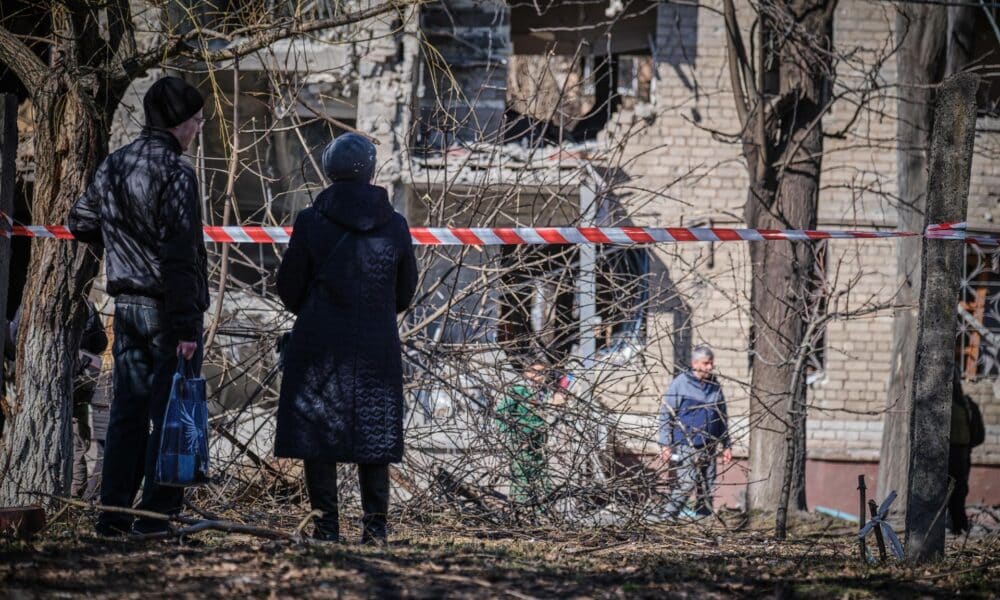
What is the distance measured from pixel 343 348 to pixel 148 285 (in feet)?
2.64

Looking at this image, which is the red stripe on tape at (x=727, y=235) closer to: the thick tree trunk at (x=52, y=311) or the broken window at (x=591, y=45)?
the thick tree trunk at (x=52, y=311)

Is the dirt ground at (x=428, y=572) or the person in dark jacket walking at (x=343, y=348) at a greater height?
the person in dark jacket walking at (x=343, y=348)

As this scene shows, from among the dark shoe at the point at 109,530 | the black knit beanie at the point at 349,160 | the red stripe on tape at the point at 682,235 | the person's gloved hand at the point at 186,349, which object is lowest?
the dark shoe at the point at 109,530

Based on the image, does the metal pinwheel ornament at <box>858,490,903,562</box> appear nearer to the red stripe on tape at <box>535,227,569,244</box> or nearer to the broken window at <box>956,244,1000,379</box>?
the red stripe on tape at <box>535,227,569,244</box>

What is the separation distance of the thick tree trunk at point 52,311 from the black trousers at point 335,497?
1.82 m

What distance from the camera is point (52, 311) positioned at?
5.59 m

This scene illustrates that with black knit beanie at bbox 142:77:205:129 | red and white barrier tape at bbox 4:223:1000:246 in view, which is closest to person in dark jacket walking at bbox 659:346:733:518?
red and white barrier tape at bbox 4:223:1000:246

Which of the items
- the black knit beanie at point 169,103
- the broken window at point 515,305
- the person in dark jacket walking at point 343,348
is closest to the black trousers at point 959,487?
the broken window at point 515,305

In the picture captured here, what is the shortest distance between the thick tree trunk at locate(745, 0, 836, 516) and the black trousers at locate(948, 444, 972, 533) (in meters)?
1.95

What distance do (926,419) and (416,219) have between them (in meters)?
8.24

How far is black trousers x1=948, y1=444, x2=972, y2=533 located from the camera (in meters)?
9.85

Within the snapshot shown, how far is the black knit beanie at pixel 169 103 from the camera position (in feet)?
14.3

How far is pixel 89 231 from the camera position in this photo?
14.6 ft

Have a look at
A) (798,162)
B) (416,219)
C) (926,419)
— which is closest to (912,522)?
(926,419)
